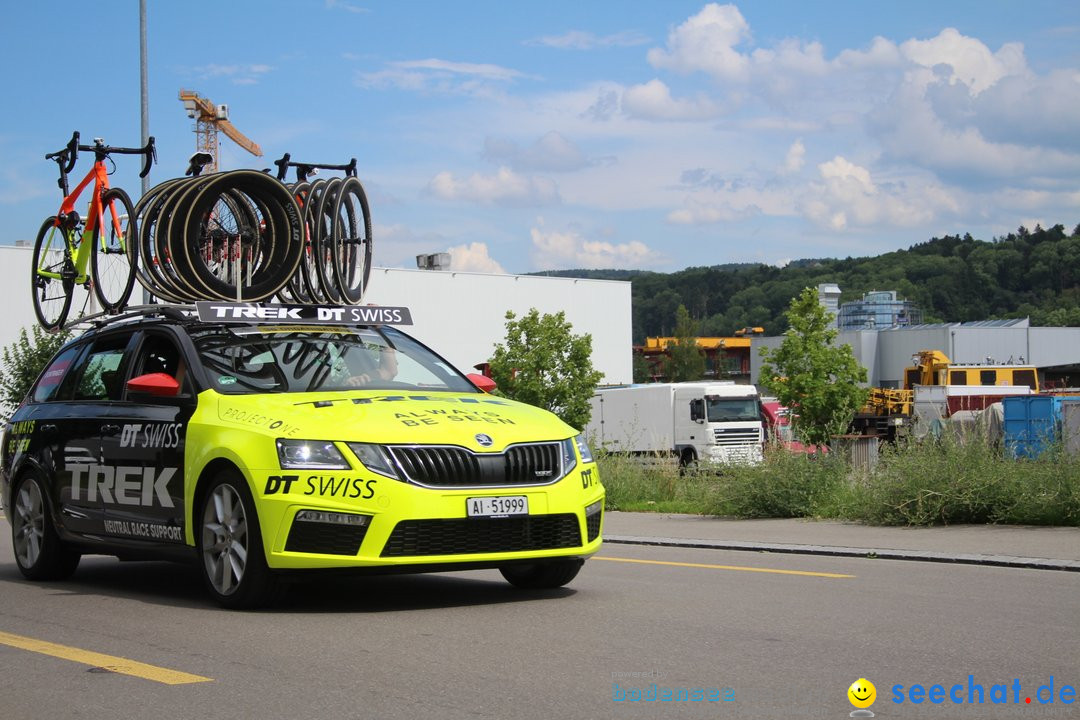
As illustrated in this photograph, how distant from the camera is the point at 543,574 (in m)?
8.98

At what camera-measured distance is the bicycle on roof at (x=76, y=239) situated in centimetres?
1477

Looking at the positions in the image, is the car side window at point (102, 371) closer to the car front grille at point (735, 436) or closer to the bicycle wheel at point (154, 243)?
the bicycle wheel at point (154, 243)

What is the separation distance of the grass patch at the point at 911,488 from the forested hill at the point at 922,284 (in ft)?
415

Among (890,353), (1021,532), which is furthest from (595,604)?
(890,353)

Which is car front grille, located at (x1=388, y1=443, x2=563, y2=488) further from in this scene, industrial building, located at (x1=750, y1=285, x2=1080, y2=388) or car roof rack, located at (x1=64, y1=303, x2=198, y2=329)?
industrial building, located at (x1=750, y1=285, x2=1080, y2=388)

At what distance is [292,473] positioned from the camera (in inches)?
306

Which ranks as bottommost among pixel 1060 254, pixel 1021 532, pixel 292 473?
pixel 1021 532

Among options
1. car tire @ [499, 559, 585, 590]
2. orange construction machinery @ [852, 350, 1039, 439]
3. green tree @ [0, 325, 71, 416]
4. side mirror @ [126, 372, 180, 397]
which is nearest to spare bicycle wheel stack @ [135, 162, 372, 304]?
side mirror @ [126, 372, 180, 397]

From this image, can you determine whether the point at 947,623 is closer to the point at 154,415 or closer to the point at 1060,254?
the point at 154,415

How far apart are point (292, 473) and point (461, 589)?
6.48ft

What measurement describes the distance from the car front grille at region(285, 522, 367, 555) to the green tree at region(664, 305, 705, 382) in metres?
112

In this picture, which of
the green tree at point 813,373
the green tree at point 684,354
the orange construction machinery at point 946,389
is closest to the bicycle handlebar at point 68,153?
the green tree at point 813,373

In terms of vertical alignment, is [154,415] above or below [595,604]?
above

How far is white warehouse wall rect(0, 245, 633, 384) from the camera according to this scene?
216 ft
